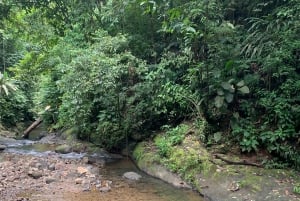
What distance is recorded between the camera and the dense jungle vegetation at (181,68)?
6090mm

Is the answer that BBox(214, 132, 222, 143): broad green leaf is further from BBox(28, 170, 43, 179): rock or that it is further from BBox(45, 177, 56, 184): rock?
BBox(28, 170, 43, 179): rock

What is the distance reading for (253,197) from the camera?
6.17 m

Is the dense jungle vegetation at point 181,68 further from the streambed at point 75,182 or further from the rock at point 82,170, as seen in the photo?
the rock at point 82,170

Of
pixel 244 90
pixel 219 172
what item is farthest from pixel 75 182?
pixel 244 90

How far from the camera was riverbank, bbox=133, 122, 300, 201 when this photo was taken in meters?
6.29

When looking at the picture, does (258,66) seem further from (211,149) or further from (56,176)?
(56,176)

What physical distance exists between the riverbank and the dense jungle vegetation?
0.37 meters

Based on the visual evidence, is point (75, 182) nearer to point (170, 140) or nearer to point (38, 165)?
point (38, 165)

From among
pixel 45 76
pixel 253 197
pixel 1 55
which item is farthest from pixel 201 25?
pixel 1 55

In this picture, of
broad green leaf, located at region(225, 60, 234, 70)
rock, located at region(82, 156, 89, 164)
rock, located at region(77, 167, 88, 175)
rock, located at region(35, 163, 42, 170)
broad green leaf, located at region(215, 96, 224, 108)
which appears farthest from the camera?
rock, located at region(82, 156, 89, 164)

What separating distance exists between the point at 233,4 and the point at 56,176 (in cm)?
660

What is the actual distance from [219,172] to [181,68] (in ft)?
13.9

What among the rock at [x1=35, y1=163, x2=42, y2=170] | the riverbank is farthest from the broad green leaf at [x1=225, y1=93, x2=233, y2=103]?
the rock at [x1=35, y1=163, x2=42, y2=170]

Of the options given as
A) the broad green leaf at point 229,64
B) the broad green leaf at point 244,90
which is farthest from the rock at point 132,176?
the broad green leaf at point 229,64
